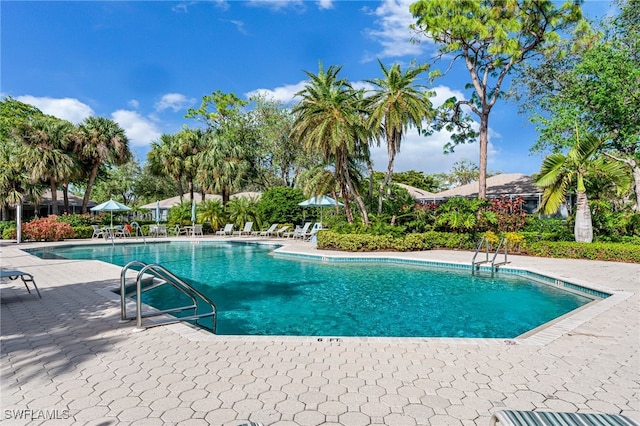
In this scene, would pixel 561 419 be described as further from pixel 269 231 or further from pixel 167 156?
pixel 167 156

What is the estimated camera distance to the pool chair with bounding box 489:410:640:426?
1952 mm

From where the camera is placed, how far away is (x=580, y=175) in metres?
13.2

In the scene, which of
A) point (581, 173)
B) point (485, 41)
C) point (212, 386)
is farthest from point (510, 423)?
point (485, 41)

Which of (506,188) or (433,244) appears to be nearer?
(433,244)

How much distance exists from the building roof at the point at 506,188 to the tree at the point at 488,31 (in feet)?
17.7

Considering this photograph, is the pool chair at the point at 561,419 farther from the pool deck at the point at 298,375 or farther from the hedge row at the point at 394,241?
the hedge row at the point at 394,241

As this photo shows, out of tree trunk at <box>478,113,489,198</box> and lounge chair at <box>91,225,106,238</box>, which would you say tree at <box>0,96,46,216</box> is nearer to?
lounge chair at <box>91,225,106,238</box>

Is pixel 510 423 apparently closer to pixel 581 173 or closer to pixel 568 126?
pixel 581 173

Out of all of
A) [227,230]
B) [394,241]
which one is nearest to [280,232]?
[227,230]

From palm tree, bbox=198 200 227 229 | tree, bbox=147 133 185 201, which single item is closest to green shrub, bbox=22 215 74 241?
palm tree, bbox=198 200 227 229

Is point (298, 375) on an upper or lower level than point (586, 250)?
lower

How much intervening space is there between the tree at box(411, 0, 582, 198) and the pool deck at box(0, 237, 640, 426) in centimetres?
1744

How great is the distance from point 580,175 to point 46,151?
105 feet

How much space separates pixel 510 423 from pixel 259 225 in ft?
85.8
